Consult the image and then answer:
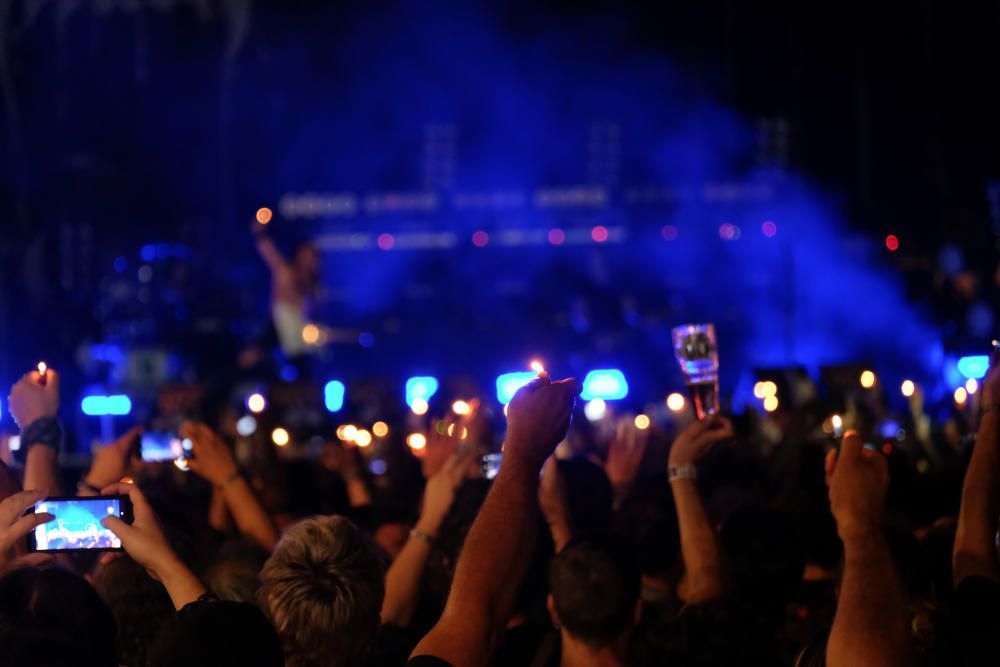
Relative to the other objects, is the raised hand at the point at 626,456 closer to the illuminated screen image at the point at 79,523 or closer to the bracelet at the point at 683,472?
the bracelet at the point at 683,472

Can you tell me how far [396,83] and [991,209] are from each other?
640 inches

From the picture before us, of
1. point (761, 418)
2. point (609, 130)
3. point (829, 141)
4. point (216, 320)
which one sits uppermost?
point (609, 130)

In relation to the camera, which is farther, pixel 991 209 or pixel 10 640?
pixel 991 209

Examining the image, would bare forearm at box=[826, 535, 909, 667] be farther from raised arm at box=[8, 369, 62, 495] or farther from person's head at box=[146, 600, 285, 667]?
raised arm at box=[8, 369, 62, 495]

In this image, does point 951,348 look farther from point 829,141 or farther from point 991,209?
point 829,141

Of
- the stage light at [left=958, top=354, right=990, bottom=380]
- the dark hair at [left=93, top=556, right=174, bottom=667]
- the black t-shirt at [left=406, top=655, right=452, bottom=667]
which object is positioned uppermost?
the stage light at [left=958, top=354, right=990, bottom=380]

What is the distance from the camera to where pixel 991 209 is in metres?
11.8

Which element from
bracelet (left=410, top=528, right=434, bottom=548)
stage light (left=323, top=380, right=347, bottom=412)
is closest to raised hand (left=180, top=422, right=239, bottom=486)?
bracelet (left=410, top=528, right=434, bottom=548)

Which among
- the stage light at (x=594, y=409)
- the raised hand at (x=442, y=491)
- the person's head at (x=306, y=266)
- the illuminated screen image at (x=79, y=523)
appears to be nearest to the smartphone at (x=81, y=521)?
the illuminated screen image at (x=79, y=523)

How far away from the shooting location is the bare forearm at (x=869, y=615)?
8.26 feet

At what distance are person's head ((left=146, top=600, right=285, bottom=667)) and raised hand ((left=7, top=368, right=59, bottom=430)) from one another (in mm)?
1686

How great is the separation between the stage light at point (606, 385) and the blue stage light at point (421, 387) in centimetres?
142

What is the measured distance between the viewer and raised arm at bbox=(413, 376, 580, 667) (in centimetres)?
245

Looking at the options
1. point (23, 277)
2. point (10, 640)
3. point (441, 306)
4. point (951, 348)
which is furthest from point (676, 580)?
point (441, 306)
